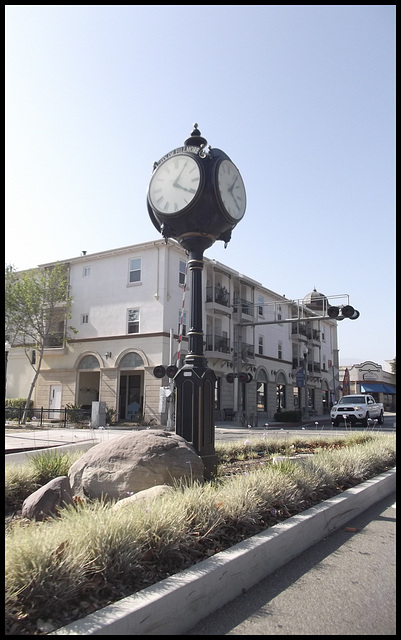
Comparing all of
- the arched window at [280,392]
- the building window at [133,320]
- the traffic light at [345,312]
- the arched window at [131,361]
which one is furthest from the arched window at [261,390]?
the traffic light at [345,312]

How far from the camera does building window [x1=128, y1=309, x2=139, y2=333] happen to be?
30089mm

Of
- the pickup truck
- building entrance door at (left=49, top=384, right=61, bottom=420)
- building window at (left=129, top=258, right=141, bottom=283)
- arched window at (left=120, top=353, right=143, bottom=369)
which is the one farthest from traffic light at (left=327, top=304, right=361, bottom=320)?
building entrance door at (left=49, top=384, right=61, bottom=420)

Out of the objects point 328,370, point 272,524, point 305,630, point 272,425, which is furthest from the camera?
point 328,370

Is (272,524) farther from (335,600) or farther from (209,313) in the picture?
(209,313)

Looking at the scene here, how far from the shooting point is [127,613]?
97.5 inches

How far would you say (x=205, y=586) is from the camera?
3014mm

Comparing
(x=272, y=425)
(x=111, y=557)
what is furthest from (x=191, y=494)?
(x=272, y=425)

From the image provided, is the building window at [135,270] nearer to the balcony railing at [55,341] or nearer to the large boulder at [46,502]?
the balcony railing at [55,341]

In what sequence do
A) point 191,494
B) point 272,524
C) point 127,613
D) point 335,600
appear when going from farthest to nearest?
1. point 272,524
2. point 191,494
3. point 335,600
4. point 127,613

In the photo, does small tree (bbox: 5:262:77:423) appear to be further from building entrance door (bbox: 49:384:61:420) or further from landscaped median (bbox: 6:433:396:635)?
landscaped median (bbox: 6:433:396:635)

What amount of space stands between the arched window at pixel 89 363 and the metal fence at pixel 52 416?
3.36 metres

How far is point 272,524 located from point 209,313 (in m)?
29.4

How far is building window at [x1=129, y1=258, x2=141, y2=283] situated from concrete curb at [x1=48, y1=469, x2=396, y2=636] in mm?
26619

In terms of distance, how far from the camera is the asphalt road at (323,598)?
2.90m
